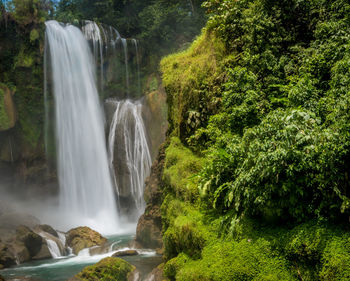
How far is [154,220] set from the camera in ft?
40.2

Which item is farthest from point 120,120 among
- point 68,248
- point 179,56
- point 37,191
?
point 179,56

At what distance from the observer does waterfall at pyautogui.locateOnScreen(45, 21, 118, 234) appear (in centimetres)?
2022

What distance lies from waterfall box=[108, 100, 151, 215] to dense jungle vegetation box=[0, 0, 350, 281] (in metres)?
10.9

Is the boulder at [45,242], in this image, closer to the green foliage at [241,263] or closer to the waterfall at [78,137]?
the waterfall at [78,137]

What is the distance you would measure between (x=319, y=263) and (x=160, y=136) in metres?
17.9

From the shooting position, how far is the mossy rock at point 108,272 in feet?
27.3

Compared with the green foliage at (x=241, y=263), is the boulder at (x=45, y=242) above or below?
below

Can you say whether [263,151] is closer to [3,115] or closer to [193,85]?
[193,85]

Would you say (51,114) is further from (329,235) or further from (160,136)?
(329,235)

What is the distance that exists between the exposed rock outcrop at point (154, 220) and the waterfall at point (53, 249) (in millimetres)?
3591

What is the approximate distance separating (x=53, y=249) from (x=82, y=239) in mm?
1233

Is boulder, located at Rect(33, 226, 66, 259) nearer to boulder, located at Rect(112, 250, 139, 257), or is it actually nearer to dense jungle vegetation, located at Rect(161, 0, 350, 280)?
boulder, located at Rect(112, 250, 139, 257)

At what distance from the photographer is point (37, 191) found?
2098cm

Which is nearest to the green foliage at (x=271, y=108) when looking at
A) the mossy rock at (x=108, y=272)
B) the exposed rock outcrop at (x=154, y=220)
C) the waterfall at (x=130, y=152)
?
the exposed rock outcrop at (x=154, y=220)
